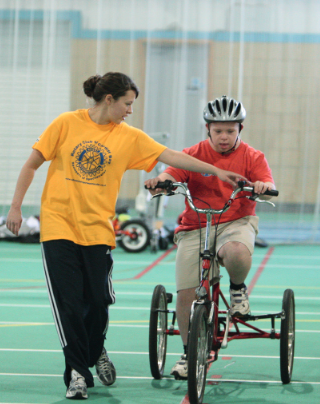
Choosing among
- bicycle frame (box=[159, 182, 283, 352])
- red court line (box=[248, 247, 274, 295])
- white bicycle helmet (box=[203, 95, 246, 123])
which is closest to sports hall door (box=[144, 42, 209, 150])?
red court line (box=[248, 247, 274, 295])

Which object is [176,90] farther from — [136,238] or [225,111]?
[225,111]

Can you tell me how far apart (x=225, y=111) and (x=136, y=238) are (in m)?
6.72

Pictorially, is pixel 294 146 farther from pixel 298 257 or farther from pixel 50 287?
pixel 50 287

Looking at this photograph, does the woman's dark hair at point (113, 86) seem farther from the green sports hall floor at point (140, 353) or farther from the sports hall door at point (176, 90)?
the sports hall door at point (176, 90)

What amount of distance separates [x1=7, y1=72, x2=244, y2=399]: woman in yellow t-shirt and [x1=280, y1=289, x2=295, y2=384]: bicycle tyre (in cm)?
87

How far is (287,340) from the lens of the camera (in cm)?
367

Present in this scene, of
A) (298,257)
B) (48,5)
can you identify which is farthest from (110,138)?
(48,5)

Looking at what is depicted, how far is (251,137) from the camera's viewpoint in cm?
1190

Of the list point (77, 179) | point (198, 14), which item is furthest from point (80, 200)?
point (198, 14)

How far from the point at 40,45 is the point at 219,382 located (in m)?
9.77

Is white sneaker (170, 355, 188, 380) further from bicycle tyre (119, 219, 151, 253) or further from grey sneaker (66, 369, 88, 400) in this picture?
bicycle tyre (119, 219, 151, 253)

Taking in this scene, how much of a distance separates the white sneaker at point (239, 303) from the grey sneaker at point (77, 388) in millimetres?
930

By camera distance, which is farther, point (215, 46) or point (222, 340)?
point (215, 46)

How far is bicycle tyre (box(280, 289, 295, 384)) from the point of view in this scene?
3.64m
